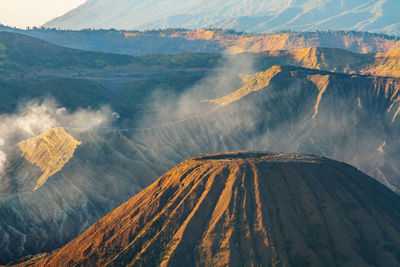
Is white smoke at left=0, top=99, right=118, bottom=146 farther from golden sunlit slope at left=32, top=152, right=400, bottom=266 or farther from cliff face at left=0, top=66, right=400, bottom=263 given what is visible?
golden sunlit slope at left=32, top=152, right=400, bottom=266

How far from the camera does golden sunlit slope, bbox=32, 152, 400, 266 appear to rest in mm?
69125

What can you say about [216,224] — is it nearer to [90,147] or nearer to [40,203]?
[40,203]

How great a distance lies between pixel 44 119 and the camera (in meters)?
166

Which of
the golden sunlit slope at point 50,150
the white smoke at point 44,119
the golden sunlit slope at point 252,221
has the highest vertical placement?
the golden sunlit slope at point 252,221

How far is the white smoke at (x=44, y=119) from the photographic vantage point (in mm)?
160125

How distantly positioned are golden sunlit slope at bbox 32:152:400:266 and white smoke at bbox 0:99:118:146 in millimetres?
82954

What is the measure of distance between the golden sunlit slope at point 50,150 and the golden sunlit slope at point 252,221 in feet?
126

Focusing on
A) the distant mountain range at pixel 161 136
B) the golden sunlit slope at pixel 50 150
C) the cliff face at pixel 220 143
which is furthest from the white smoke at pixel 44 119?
the golden sunlit slope at pixel 50 150

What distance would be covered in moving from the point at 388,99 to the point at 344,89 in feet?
43.4

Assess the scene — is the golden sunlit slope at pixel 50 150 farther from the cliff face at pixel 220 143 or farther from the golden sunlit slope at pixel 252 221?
the golden sunlit slope at pixel 252 221

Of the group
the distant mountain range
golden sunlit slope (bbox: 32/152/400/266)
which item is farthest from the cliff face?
golden sunlit slope (bbox: 32/152/400/266)

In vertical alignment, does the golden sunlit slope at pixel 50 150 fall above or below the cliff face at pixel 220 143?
above

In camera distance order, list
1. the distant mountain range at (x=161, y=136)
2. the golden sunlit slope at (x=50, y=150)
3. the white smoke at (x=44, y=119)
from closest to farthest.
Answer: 1. the distant mountain range at (x=161, y=136)
2. the golden sunlit slope at (x=50, y=150)
3. the white smoke at (x=44, y=119)

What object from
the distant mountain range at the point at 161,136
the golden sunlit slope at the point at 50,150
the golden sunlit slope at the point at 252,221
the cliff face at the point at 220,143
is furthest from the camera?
the golden sunlit slope at the point at 50,150
